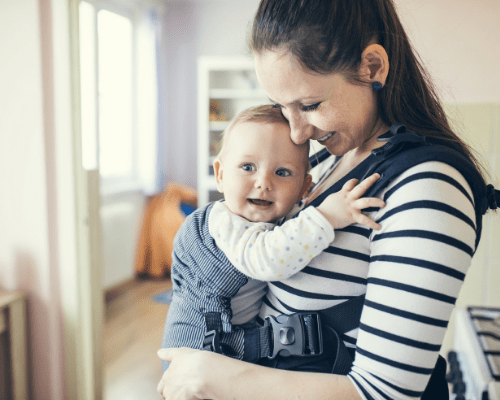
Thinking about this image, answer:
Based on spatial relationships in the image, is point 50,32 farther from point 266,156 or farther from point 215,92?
point 215,92

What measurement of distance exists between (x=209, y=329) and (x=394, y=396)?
0.40 meters

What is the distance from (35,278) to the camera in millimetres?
1815

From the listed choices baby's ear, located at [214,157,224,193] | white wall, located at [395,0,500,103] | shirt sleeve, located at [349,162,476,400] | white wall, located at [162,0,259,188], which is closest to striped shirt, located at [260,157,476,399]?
shirt sleeve, located at [349,162,476,400]

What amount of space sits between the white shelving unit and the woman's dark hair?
391 centimetres

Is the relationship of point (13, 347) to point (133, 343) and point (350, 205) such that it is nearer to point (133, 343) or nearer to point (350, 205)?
point (133, 343)

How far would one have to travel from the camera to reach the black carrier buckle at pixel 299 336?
→ 753 millimetres

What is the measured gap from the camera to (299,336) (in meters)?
0.75

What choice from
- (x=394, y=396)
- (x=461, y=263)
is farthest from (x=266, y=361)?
(x=461, y=263)

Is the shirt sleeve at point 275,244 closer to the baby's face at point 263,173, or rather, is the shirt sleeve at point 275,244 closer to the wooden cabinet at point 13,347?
the baby's face at point 263,173

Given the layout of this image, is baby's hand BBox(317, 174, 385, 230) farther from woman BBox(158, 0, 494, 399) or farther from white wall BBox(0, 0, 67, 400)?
white wall BBox(0, 0, 67, 400)

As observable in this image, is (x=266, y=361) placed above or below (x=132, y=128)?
below

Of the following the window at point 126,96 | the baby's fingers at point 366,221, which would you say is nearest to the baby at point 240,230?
the baby's fingers at point 366,221

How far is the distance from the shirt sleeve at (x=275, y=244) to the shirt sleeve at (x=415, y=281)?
0.40 ft

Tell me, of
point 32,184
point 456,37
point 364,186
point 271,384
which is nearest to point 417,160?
point 364,186
